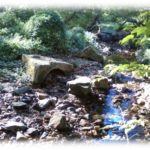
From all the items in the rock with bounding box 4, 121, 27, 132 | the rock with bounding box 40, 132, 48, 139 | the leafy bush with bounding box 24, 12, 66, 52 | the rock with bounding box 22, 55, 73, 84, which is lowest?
the rock with bounding box 40, 132, 48, 139

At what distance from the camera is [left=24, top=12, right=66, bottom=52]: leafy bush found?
892 cm

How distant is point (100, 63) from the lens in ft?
30.0

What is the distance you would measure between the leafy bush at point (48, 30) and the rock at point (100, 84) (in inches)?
105

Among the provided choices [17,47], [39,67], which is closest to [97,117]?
[39,67]

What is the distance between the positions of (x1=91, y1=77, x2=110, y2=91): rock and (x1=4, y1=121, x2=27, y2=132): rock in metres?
2.04

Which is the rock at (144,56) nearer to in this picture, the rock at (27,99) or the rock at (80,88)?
the rock at (80,88)

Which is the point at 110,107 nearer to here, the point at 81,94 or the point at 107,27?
the point at 81,94

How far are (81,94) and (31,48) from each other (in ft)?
8.50

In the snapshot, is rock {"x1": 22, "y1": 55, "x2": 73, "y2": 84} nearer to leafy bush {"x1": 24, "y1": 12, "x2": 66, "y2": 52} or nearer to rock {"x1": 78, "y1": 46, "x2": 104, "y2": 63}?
leafy bush {"x1": 24, "y1": 12, "x2": 66, "y2": 52}

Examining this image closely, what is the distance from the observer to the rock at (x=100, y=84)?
6.50 metres

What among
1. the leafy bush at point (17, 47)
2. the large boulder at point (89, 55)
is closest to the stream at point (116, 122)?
the leafy bush at point (17, 47)

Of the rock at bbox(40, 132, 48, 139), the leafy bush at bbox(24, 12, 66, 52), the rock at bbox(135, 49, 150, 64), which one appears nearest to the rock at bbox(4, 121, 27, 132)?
the rock at bbox(40, 132, 48, 139)

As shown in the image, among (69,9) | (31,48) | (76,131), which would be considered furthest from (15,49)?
(69,9)

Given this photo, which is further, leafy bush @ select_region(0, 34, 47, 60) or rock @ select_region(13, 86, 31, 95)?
leafy bush @ select_region(0, 34, 47, 60)
